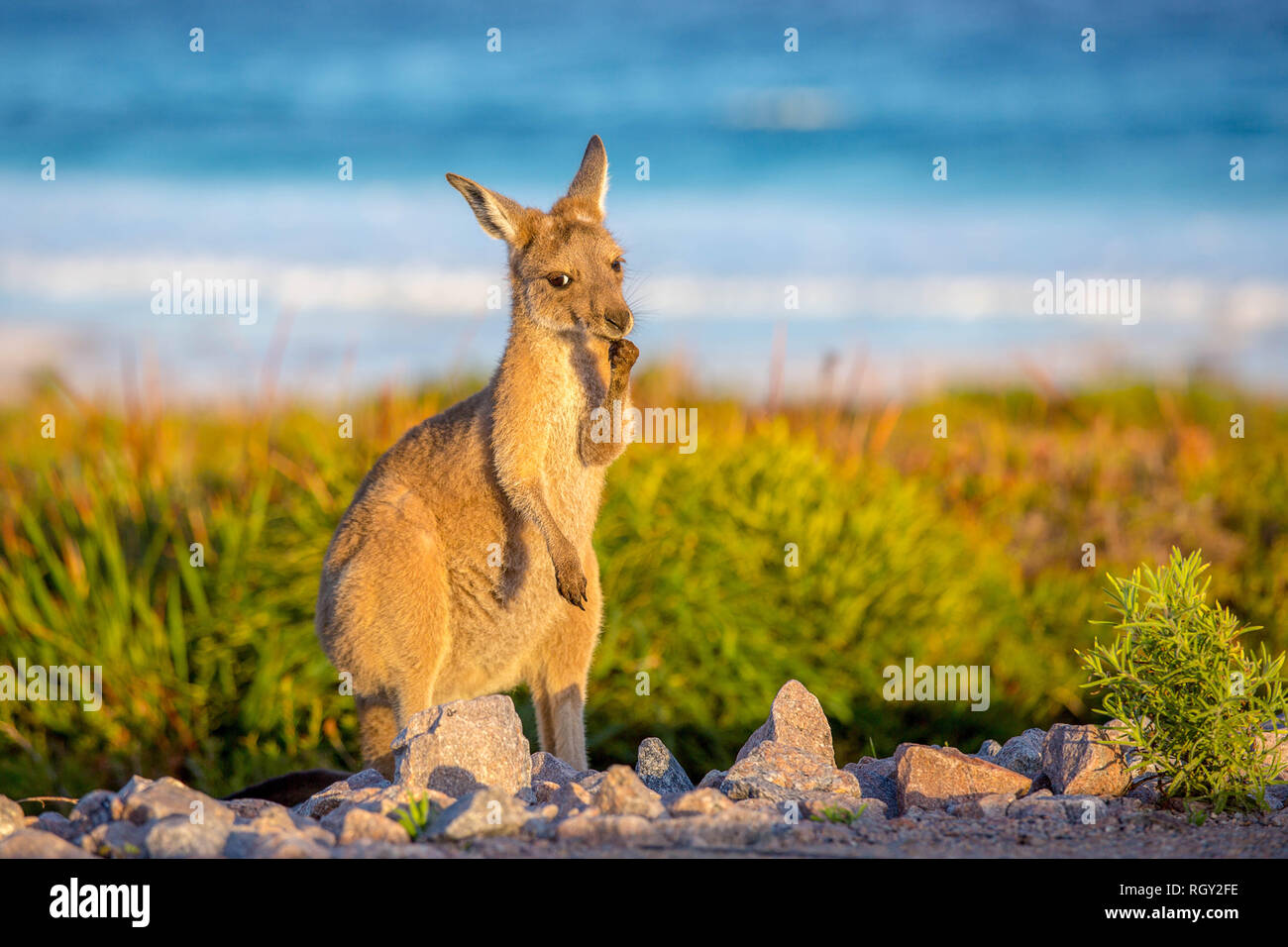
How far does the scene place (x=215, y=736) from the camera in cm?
812

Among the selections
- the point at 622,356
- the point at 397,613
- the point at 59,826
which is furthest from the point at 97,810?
the point at 622,356

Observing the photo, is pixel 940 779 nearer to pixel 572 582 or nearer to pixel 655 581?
pixel 572 582

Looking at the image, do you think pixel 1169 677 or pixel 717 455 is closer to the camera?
pixel 1169 677

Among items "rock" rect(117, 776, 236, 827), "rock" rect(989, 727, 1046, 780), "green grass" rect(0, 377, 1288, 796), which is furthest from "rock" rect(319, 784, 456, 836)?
"green grass" rect(0, 377, 1288, 796)

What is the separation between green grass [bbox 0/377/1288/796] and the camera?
805 cm

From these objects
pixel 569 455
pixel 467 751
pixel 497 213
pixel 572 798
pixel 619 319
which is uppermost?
pixel 497 213

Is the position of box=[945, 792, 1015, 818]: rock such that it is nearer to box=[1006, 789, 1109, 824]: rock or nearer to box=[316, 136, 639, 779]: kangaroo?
box=[1006, 789, 1109, 824]: rock

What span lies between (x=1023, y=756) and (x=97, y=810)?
3412 millimetres

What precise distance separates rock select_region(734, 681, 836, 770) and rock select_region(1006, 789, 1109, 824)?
2.69 feet

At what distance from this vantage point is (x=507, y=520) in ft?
18.9
